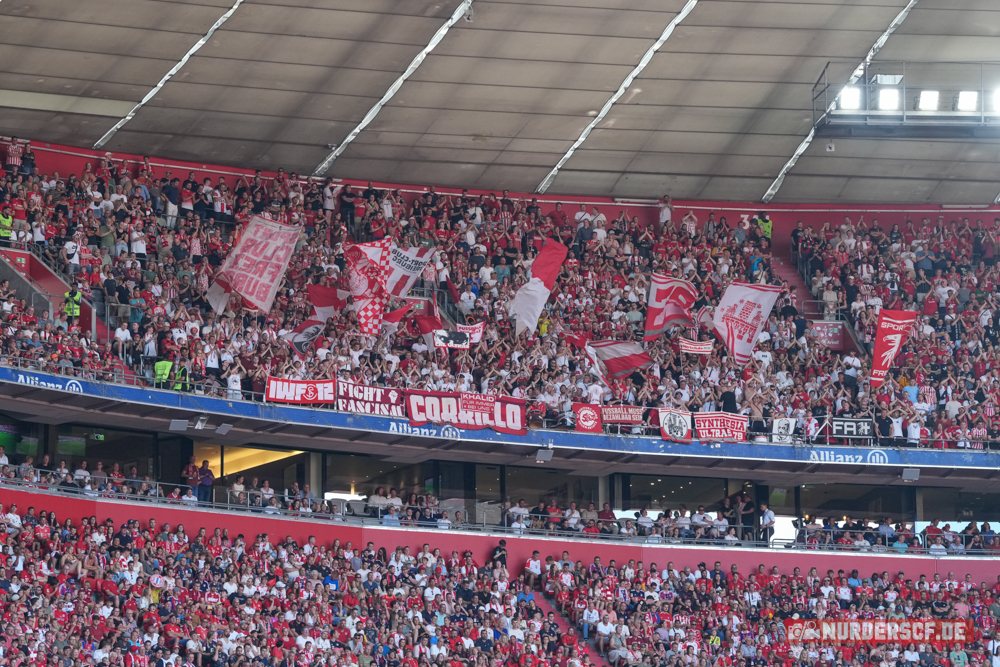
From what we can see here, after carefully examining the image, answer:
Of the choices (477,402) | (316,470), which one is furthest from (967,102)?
(316,470)

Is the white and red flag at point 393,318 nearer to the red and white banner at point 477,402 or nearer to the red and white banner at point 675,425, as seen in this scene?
the red and white banner at point 477,402

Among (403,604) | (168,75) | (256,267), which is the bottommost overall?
(403,604)

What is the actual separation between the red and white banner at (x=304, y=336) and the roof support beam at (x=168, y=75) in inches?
251

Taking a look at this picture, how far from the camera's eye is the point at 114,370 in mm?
32719

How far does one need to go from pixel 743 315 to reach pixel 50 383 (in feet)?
58.7

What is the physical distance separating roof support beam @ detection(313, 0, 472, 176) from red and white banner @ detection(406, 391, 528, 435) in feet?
24.8

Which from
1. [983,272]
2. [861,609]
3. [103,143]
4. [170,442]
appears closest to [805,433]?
→ [861,609]

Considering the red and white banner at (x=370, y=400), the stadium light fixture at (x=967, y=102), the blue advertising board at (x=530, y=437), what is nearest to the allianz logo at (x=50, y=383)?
the blue advertising board at (x=530, y=437)

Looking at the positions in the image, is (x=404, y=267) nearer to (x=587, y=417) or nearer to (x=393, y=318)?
(x=393, y=318)

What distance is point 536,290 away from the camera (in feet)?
130

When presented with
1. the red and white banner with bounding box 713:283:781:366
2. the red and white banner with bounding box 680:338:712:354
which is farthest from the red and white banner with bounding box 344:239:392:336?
the red and white banner with bounding box 713:283:781:366

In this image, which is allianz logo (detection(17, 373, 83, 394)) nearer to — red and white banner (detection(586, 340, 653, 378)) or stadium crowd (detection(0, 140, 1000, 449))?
stadium crowd (detection(0, 140, 1000, 449))

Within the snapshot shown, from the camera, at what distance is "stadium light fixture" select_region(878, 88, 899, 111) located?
39.1m

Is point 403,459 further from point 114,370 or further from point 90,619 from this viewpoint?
point 90,619
